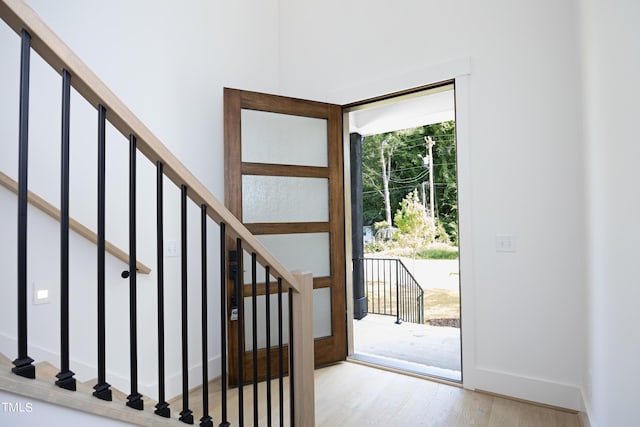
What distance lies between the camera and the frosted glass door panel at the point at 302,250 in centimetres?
291

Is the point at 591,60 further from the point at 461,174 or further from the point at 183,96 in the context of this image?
the point at 183,96

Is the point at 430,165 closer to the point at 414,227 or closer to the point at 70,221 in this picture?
the point at 414,227

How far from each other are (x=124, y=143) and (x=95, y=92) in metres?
1.50

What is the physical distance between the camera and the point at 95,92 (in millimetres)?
914

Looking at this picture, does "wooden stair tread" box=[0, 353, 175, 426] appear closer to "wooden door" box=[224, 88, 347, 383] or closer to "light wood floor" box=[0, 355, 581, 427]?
"light wood floor" box=[0, 355, 581, 427]

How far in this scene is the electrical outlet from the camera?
2.43 meters

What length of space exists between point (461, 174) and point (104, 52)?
239 cm

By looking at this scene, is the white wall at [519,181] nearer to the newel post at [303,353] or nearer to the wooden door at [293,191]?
the wooden door at [293,191]

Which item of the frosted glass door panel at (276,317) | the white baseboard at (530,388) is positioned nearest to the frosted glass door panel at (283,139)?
the frosted glass door panel at (276,317)

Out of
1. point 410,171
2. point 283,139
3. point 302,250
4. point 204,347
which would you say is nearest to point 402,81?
point 283,139

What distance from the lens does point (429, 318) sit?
658 centimetres

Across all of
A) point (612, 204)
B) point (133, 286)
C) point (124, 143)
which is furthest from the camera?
point (124, 143)

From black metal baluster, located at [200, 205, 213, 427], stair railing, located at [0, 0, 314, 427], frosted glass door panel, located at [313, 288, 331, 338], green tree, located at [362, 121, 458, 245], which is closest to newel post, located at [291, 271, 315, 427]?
stair railing, located at [0, 0, 314, 427]

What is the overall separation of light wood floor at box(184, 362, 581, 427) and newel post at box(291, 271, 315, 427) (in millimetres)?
566
